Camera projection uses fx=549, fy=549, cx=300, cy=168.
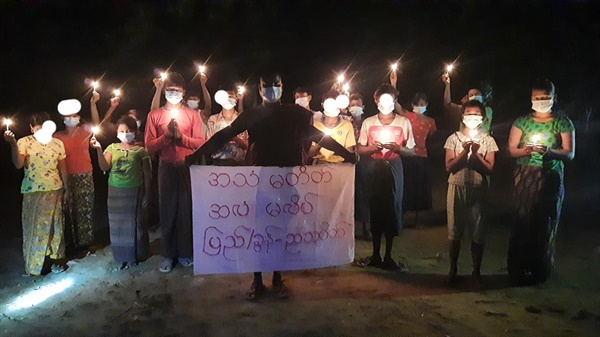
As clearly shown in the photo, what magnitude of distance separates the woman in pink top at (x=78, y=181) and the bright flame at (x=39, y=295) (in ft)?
3.90

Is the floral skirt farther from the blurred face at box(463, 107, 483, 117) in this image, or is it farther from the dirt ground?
the blurred face at box(463, 107, 483, 117)

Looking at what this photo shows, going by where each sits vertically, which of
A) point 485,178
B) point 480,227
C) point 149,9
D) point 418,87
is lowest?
point 480,227

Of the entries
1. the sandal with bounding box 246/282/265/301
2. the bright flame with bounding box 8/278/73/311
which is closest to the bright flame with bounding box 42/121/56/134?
the bright flame with bounding box 8/278/73/311

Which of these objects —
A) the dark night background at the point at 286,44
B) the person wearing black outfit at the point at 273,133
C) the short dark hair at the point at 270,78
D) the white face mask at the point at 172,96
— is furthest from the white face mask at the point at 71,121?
the dark night background at the point at 286,44

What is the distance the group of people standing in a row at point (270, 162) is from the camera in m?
5.52

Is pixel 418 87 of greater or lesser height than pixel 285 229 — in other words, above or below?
above

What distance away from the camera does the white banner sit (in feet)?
17.6

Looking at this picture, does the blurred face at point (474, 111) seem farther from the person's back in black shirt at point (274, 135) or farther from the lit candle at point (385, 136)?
the person's back in black shirt at point (274, 135)

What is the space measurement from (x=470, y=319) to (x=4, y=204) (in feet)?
33.5

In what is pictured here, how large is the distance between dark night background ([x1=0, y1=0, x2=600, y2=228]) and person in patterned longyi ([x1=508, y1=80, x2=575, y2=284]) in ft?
21.9

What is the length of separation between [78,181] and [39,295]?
1.92 m

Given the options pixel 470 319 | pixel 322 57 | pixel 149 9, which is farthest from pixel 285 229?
pixel 322 57

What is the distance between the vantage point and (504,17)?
1192cm

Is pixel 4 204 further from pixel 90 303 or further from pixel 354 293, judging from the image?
pixel 354 293
